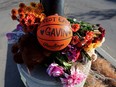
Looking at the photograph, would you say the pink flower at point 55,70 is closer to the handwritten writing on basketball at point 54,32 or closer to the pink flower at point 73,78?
the pink flower at point 73,78

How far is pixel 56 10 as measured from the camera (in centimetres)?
603

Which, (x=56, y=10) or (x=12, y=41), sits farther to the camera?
(x=12, y=41)

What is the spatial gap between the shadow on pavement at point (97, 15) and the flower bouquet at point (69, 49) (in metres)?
2.62

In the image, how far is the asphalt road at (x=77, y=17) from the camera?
6.64m

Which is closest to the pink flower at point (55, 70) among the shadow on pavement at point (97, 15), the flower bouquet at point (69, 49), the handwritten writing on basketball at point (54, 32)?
the flower bouquet at point (69, 49)

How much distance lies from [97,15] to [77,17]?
2.13 ft

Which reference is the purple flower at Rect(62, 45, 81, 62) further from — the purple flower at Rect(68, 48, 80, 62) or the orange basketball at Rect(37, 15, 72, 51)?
the orange basketball at Rect(37, 15, 72, 51)

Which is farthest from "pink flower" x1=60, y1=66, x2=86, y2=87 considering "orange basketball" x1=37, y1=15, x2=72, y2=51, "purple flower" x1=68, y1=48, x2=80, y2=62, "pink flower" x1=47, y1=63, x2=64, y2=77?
"orange basketball" x1=37, y1=15, x2=72, y2=51

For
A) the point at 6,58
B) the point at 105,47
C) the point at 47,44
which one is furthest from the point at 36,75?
the point at 105,47

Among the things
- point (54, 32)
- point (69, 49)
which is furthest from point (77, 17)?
point (54, 32)

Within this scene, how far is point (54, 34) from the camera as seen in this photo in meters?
5.28

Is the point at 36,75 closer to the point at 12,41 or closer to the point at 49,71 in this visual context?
the point at 49,71

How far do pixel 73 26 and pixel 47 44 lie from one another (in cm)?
81

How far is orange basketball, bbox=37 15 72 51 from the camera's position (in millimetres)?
5297
